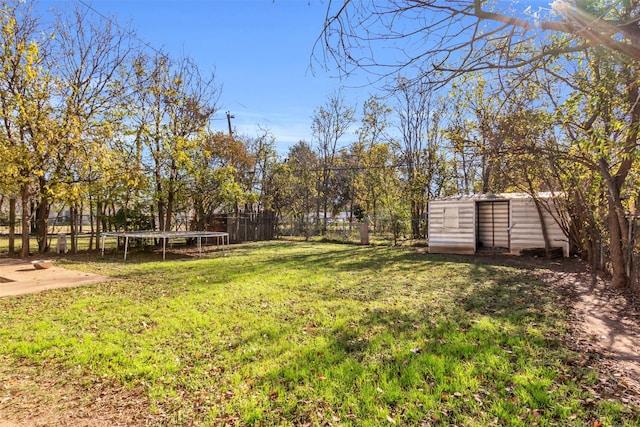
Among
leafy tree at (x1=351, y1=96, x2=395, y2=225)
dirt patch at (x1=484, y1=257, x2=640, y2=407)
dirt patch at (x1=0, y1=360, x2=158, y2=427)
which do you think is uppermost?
leafy tree at (x1=351, y1=96, x2=395, y2=225)

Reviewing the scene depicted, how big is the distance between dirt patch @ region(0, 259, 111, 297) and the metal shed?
10.5m

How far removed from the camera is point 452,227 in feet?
42.1

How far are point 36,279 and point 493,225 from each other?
14130 mm

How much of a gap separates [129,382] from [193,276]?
4727mm

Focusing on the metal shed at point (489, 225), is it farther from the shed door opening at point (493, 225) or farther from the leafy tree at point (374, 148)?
the leafy tree at point (374, 148)

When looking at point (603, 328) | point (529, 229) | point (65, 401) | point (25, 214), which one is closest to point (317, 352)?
point (65, 401)

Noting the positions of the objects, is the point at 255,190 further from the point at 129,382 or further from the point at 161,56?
the point at 129,382

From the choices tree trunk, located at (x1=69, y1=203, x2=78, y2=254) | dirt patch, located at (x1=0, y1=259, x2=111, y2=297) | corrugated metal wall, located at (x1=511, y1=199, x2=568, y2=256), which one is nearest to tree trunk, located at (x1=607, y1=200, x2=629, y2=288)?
corrugated metal wall, located at (x1=511, y1=199, x2=568, y2=256)

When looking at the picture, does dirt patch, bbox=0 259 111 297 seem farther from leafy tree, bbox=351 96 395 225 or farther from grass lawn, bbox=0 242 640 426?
leafy tree, bbox=351 96 395 225

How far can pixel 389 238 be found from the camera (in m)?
17.2

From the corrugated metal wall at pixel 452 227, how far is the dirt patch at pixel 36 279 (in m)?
10.4

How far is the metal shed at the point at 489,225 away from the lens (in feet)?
38.3

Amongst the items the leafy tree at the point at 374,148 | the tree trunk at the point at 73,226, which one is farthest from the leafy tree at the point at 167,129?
the leafy tree at the point at 374,148

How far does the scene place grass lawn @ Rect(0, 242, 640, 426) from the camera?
2512 millimetres
